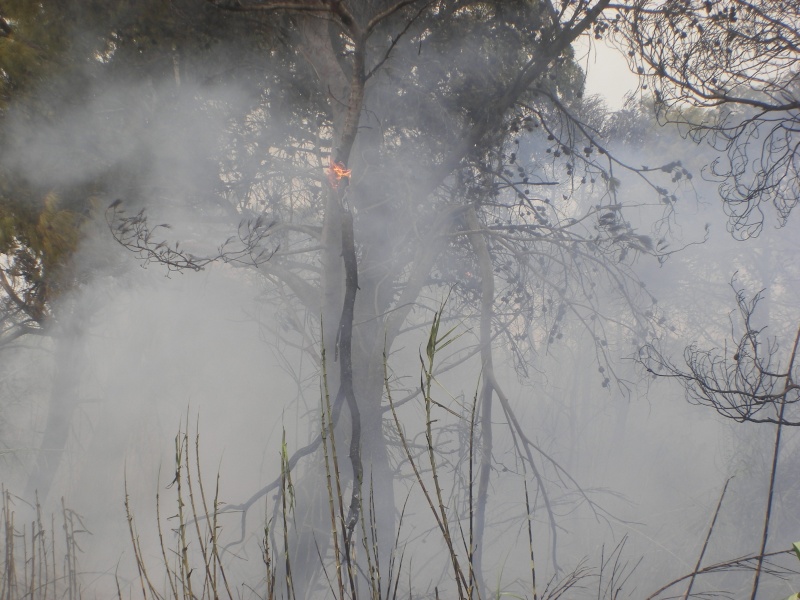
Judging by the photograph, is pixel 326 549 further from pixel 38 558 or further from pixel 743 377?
pixel 743 377

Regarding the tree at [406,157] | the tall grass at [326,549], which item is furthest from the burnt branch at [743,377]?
the tree at [406,157]

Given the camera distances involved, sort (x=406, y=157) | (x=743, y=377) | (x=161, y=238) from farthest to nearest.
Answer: (x=161, y=238)
(x=406, y=157)
(x=743, y=377)

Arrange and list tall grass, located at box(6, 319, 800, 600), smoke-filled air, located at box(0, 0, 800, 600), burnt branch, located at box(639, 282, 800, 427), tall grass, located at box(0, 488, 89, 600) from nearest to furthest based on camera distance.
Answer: tall grass, located at box(6, 319, 800, 600) < burnt branch, located at box(639, 282, 800, 427) < tall grass, located at box(0, 488, 89, 600) < smoke-filled air, located at box(0, 0, 800, 600)

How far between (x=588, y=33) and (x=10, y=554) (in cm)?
470

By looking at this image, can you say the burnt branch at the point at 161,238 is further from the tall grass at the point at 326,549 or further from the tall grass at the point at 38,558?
the tall grass at the point at 38,558

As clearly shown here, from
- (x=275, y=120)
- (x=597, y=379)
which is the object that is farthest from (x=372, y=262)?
(x=597, y=379)

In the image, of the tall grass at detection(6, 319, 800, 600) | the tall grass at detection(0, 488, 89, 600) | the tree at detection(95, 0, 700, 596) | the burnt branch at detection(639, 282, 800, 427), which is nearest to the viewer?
the tall grass at detection(6, 319, 800, 600)

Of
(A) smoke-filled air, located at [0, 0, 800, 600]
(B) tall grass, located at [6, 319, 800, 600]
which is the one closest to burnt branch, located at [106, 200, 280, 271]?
(A) smoke-filled air, located at [0, 0, 800, 600]

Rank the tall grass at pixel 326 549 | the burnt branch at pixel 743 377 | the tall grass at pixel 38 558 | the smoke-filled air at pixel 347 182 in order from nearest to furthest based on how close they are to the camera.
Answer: the tall grass at pixel 326 549
the burnt branch at pixel 743 377
the tall grass at pixel 38 558
the smoke-filled air at pixel 347 182

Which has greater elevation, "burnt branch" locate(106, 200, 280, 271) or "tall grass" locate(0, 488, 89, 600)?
"burnt branch" locate(106, 200, 280, 271)

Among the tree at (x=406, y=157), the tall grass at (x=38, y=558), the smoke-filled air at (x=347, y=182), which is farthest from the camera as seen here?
the tree at (x=406, y=157)

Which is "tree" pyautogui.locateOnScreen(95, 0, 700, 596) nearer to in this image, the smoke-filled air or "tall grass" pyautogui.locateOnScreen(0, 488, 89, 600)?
the smoke-filled air

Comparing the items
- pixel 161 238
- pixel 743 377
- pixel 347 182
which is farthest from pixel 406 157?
pixel 743 377

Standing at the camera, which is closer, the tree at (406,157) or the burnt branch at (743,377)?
the burnt branch at (743,377)
